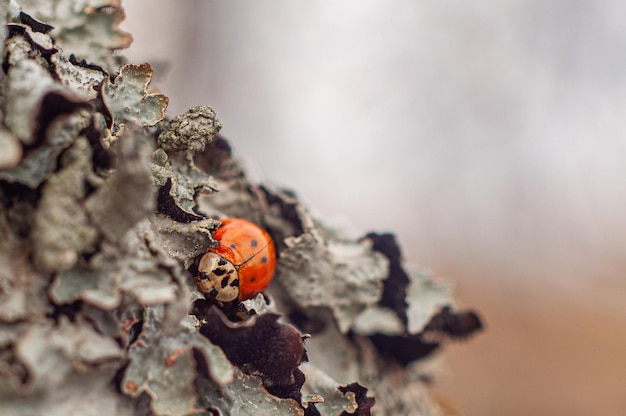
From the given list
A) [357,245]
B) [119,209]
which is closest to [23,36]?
[119,209]

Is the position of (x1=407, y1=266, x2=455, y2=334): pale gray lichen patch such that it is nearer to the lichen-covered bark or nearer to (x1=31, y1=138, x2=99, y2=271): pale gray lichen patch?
the lichen-covered bark

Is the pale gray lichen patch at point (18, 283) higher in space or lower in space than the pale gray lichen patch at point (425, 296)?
lower

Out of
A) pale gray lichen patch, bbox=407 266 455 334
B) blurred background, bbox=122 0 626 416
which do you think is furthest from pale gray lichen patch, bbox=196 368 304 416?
blurred background, bbox=122 0 626 416

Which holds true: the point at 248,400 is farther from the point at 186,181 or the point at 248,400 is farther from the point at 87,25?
the point at 87,25

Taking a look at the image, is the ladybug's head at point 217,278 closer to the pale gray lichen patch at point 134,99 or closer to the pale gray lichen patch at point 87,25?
the pale gray lichen patch at point 134,99

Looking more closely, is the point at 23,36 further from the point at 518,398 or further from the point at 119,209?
the point at 518,398

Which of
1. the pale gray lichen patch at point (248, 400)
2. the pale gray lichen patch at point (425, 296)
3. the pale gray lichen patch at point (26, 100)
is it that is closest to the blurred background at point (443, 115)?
the pale gray lichen patch at point (425, 296)
